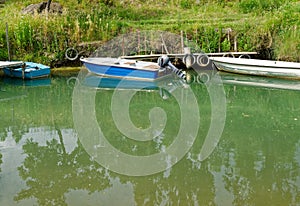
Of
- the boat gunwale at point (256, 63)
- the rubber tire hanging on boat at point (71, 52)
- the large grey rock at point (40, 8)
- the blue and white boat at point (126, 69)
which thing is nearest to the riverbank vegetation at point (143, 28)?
the rubber tire hanging on boat at point (71, 52)

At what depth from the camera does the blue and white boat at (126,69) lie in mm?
14109

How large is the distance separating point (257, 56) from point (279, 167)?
10.6 m

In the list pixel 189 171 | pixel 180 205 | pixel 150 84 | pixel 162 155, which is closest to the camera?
pixel 180 205

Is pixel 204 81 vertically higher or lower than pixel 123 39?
lower

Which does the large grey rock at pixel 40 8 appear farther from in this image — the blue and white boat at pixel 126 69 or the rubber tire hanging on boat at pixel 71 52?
the blue and white boat at pixel 126 69

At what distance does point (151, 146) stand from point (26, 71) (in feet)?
25.6

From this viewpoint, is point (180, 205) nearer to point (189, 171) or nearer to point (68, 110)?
point (189, 171)

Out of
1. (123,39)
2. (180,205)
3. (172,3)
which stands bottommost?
(180,205)

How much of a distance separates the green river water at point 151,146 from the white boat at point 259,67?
3.78 feet

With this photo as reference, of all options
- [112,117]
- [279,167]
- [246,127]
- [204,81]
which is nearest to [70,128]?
[112,117]

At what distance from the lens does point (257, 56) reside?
16797 millimetres

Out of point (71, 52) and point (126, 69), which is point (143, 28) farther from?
point (126, 69)

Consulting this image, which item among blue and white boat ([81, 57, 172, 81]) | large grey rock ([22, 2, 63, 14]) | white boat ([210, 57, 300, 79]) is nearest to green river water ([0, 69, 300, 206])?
blue and white boat ([81, 57, 172, 81])

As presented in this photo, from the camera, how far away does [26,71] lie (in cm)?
1422
